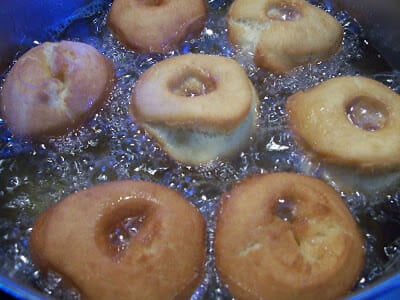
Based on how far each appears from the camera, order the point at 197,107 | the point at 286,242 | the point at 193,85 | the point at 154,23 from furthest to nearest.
Result: 1. the point at 154,23
2. the point at 193,85
3. the point at 197,107
4. the point at 286,242

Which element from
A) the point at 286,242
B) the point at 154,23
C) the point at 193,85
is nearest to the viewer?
the point at 286,242

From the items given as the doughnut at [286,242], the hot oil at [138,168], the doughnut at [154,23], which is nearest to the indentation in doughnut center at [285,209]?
the doughnut at [286,242]

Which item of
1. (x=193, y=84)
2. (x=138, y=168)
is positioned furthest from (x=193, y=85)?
(x=138, y=168)

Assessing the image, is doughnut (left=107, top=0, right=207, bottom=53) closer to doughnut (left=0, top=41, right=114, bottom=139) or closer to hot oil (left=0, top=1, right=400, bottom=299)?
hot oil (left=0, top=1, right=400, bottom=299)

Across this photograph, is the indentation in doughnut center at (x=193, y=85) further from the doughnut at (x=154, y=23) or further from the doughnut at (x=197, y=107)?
the doughnut at (x=154, y=23)

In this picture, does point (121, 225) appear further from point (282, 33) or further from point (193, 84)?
point (282, 33)

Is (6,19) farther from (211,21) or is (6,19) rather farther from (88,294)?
(88,294)

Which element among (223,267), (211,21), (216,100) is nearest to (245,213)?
(223,267)
